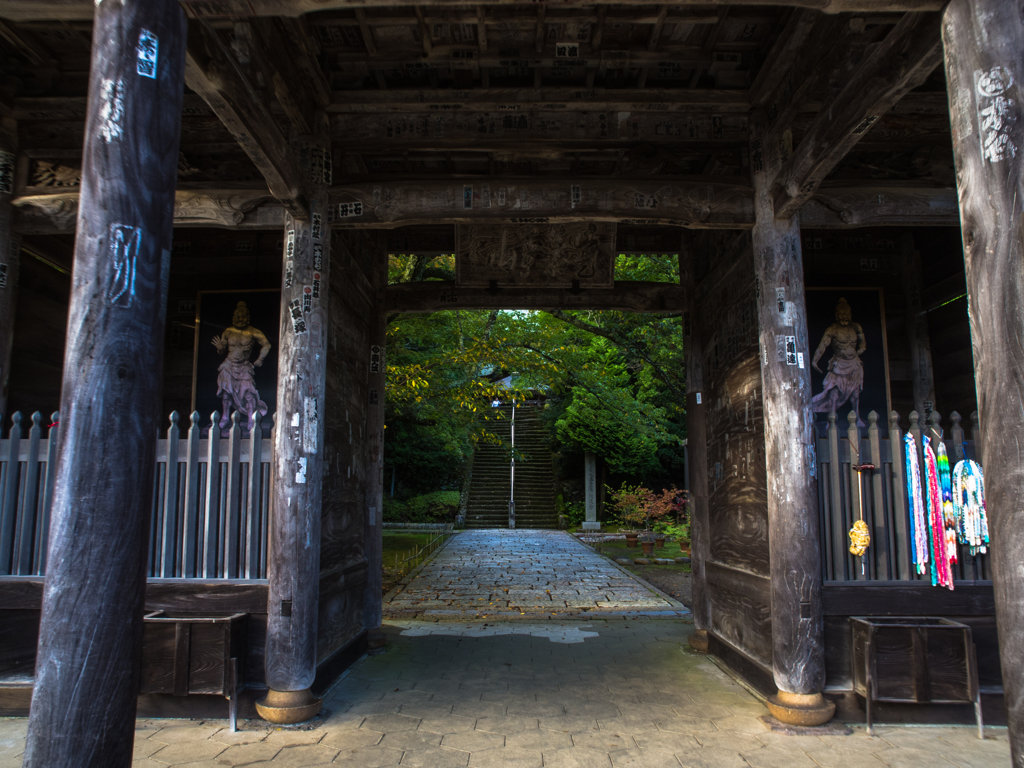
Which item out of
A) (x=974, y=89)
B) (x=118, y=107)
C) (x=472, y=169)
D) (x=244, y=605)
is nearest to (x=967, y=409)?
(x=974, y=89)

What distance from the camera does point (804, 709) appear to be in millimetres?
3945

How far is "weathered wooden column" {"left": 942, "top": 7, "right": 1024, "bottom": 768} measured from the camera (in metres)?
2.11

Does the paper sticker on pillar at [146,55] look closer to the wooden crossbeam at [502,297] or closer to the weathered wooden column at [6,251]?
the weathered wooden column at [6,251]

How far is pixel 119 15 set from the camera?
2.30 m

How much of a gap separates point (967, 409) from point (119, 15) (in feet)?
25.0

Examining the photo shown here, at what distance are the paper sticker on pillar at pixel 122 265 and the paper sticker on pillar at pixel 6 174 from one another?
377cm

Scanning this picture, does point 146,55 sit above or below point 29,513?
above

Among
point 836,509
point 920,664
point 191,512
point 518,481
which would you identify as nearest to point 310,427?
point 191,512

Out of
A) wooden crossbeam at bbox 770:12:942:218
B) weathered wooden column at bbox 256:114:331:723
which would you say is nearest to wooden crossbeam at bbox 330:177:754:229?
weathered wooden column at bbox 256:114:331:723

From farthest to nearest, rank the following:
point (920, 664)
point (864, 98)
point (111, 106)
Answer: point (920, 664) → point (864, 98) → point (111, 106)

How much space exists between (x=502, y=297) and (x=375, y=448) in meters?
2.14

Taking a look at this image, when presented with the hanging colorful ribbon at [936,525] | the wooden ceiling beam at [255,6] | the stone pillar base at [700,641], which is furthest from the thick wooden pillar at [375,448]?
the hanging colorful ribbon at [936,525]

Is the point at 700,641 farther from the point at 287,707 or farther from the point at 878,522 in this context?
the point at 287,707

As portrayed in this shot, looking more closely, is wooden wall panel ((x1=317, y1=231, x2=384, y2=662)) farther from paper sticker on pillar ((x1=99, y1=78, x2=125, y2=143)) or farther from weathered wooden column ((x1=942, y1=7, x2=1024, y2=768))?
weathered wooden column ((x1=942, y1=7, x2=1024, y2=768))
